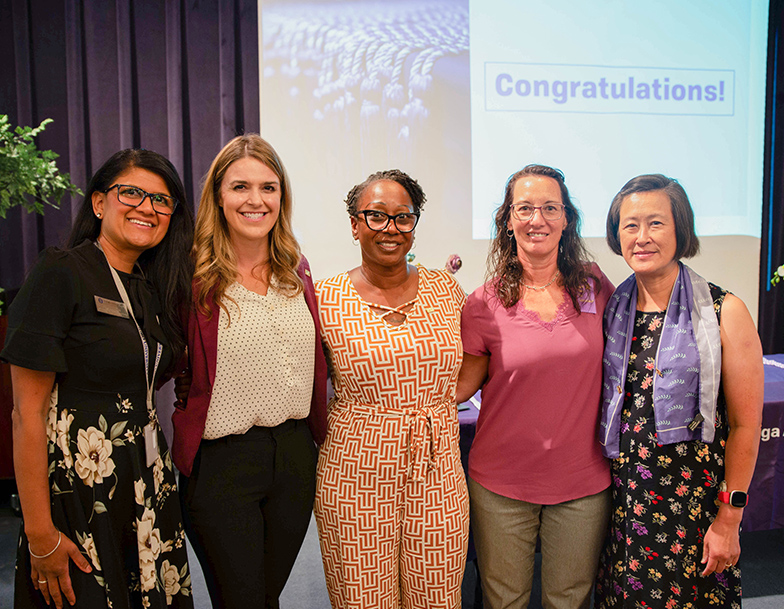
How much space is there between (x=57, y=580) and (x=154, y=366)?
0.56 m

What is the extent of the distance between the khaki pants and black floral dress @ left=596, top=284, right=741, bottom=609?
9 cm

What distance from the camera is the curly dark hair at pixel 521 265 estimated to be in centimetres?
167

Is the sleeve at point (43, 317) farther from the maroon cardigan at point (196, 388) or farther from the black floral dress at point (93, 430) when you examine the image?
the maroon cardigan at point (196, 388)

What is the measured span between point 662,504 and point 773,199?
12.6 ft

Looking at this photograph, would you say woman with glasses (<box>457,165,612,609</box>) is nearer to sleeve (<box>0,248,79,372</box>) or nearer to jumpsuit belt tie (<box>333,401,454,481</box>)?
jumpsuit belt tie (<box>333,401,454,481</box>)

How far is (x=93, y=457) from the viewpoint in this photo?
52.2 inches

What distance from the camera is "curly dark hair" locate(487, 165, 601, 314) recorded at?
1.67m

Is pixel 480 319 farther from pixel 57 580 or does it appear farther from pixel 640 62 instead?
pixel 640 62

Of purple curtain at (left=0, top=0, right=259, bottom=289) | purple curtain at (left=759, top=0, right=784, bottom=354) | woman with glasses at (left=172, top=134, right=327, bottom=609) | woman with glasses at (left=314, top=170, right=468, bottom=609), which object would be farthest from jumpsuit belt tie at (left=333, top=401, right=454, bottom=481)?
purple curtain at (left=759, top=0, right=784, bottom=354)

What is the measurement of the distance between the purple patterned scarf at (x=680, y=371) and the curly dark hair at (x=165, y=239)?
4.15 feet

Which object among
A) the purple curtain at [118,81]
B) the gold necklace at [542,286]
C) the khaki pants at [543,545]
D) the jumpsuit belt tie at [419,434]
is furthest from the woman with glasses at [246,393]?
the purple curtain at [118,81]

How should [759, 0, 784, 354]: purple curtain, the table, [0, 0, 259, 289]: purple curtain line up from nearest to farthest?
the table < [0, 0, 259, 289]: purple curtain < [759, 0, 784, 354]: purple curtain

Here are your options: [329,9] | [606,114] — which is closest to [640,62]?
[606,114]

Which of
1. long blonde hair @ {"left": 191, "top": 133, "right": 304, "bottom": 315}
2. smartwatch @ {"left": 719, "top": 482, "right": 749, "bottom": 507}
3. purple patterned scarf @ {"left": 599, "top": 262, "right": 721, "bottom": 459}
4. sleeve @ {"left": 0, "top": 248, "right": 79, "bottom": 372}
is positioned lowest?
smartwatch @ {"left": 719, "top": 482, "right": 749, "bottom": 507}
